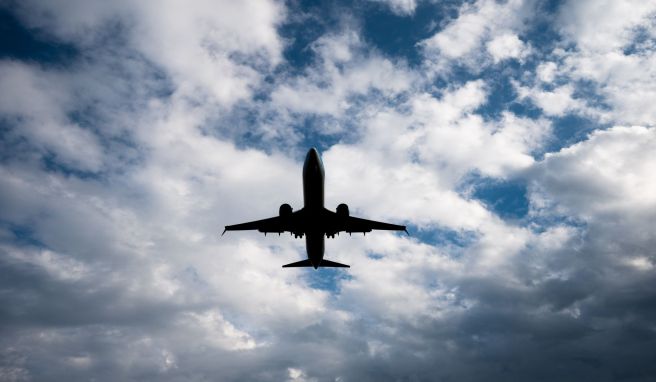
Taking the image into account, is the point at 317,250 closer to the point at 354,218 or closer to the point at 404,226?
the point at 354,218

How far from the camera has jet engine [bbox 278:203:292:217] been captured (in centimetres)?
A: 4472

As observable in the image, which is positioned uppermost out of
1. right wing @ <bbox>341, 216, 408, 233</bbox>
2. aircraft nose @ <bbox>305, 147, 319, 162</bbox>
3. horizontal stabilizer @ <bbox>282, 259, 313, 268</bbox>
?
aircraft nose @ <bbox>305, 147, 319, 162</bbox>

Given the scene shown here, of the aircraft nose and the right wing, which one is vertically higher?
the aircraft nose

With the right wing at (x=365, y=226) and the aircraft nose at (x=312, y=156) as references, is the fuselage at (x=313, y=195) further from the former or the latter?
the right wing at (x=365, y=226)

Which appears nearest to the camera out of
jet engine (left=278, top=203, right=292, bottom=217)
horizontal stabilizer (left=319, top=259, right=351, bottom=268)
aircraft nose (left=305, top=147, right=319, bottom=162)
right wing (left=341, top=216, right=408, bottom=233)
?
aircraft nose (left=305, top=147, right=319, bottom=162)

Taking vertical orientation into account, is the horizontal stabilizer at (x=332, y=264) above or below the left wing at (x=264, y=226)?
below

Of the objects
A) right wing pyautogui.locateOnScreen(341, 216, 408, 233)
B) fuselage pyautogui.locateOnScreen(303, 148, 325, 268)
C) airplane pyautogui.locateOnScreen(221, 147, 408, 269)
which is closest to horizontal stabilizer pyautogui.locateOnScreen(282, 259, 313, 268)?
airplane pyautogui.locateOnScreen(221, 147, 408, 269)

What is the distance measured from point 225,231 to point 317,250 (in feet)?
32.8

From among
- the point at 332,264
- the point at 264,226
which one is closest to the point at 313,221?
the point at 264,226

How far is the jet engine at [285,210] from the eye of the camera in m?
44.7

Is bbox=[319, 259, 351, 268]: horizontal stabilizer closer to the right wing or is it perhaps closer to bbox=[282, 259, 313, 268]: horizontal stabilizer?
bbox=[282, 259, 313, 268]: horizontal stabilizer

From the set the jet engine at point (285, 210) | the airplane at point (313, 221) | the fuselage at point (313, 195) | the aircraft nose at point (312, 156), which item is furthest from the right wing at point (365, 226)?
the aircraft nose at point (312, 156)

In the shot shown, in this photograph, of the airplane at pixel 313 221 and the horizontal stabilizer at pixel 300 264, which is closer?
the airplane at pixel 313 221

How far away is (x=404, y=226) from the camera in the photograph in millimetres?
48781
